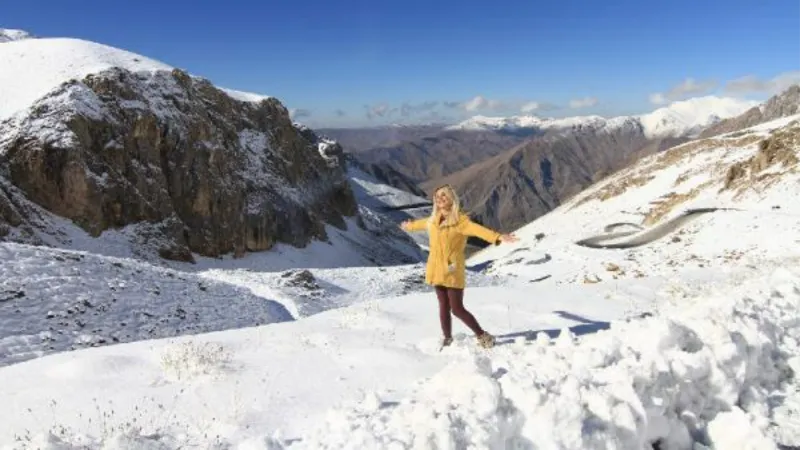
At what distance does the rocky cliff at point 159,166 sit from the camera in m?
39.4

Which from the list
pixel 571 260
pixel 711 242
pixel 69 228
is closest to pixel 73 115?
pixel 69 228

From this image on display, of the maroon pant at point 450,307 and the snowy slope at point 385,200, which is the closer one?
the maroon pant at point 450,307

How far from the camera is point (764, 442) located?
5047 mm

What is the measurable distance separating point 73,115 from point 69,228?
843cm

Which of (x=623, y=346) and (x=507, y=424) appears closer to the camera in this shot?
(x=507, y=424)

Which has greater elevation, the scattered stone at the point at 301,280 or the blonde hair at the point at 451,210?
→ the blonde hair at the point at 451,210

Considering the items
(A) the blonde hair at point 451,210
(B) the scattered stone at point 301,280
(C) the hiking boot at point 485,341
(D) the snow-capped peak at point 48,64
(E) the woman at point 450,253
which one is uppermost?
(D) the snow-capped peak at point 48,64

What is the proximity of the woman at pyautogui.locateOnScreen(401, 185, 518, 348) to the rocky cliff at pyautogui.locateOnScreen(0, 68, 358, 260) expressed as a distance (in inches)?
1331

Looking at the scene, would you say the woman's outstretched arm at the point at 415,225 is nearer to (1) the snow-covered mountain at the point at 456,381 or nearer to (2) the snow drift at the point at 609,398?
(1) the snow-covered mountain at the point at 456,381

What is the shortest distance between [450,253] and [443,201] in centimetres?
71

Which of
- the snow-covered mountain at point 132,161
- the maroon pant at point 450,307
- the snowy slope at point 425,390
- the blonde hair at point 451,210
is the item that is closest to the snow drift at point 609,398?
the snowy slope at point 425,390

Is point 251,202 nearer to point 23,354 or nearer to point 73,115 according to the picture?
point 73,115

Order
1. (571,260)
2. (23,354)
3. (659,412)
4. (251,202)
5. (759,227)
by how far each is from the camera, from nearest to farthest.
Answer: (659,412) < (23,354) < (759,227) < (571,260) < (251,202)

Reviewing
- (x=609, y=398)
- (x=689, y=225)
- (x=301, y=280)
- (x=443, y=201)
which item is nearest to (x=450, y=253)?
(x=443, y=201)
